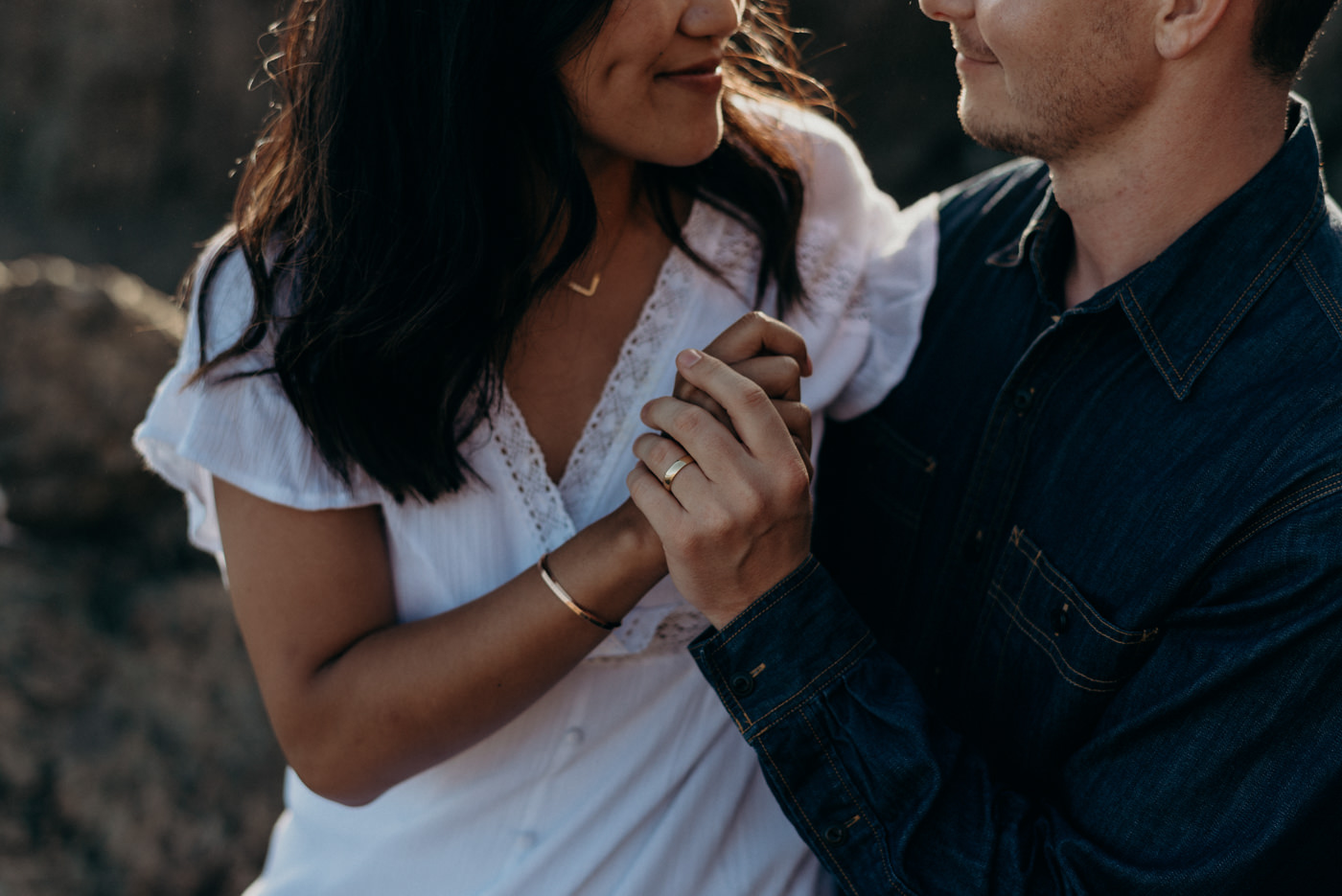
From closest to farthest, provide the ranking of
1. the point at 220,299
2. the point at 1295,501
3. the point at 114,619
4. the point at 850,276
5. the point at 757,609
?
the point at 1295,501 < the point at 757,609 < the point at 220,299 < the point at 850,276 < the point at 114,619

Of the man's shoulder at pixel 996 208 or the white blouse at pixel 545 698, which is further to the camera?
the man's shoulder at pixel 996 208

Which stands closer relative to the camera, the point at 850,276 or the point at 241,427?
the point at 241,427

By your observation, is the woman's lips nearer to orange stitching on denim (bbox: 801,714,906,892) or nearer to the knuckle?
the knuckle

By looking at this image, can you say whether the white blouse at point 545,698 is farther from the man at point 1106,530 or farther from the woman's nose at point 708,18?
the woman's nose at point 708,18

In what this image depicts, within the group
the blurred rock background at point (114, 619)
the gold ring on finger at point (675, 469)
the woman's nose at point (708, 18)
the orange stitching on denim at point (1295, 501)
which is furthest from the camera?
the blurred rock background at point (114, 619)

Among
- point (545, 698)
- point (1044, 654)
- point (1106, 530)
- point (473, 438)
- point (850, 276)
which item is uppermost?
point (473, 438)

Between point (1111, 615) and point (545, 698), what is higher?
point (545, 698)

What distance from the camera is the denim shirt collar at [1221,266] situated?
1233 millimetres

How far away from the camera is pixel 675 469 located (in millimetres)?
Result: 1170

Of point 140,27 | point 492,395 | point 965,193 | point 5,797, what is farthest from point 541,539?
point 140,27

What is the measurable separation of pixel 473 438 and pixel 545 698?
374 millimetres

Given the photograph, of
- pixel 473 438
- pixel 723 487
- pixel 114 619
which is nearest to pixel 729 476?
pixel 723 487

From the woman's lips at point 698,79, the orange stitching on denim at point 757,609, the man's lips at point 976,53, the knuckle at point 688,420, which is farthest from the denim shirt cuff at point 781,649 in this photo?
the man's lips at point 976,53

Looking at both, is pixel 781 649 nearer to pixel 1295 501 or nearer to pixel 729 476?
pixel 729 476
